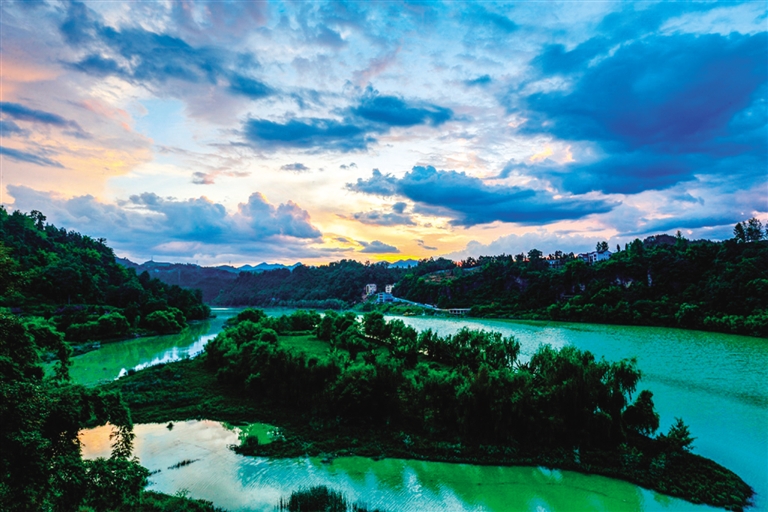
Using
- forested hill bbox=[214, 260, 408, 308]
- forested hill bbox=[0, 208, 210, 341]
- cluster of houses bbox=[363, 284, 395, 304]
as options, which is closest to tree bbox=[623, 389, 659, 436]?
forested hill bbox=[0, 208, 210, 341]

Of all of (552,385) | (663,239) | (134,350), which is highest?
(663,239)

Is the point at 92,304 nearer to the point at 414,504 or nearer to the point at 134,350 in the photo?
the point at 134,350

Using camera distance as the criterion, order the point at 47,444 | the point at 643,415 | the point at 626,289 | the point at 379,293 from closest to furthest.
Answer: the point at 47,444 → the point at 643,415 → the point at 626,289 → the point at 379,293

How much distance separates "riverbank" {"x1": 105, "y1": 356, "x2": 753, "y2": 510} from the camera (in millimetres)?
14859

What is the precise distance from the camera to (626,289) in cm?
7319

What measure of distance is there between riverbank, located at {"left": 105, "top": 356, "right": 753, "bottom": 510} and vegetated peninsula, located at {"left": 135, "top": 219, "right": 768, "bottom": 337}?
4261 cm

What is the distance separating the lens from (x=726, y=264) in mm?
Result: 61375

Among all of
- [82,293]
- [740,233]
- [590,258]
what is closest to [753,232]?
[740,233]

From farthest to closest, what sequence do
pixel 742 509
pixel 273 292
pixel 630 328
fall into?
pixel 273 292
pixel 630 328
pixel 742 509

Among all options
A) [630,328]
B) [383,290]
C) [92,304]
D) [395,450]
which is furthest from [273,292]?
[395,450]

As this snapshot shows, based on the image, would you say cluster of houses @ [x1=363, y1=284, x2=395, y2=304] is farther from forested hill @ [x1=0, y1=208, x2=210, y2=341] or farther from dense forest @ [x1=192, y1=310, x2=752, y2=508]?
dense forest @ [x1=192, y1=310, x2=752, y2=508]

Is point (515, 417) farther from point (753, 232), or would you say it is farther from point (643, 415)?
point (753, 232)

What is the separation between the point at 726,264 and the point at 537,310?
1264 inches

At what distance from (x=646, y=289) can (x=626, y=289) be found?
3.59m
